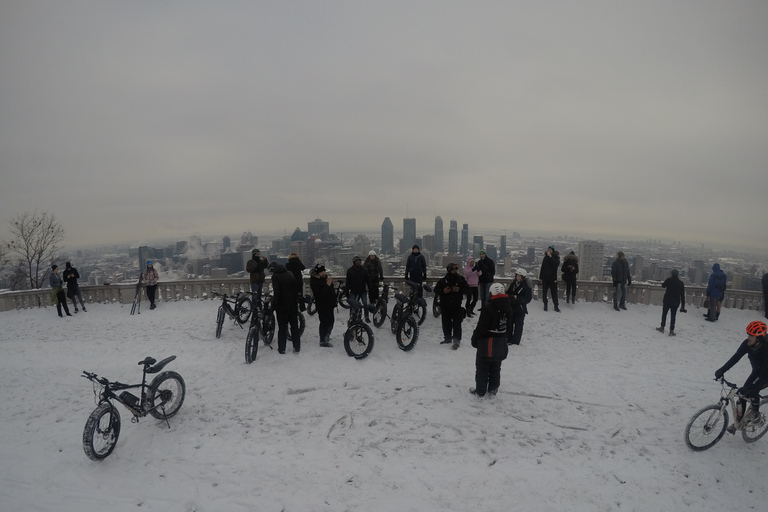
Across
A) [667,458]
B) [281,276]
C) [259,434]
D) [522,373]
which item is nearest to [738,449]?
[667,458]

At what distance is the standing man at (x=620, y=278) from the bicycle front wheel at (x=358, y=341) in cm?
934

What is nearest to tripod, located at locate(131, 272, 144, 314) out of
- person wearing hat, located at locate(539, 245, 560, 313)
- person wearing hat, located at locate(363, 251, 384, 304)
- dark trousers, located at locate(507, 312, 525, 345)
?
person wearing hat, located at locate(363, 251, 384, 304)

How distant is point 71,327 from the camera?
33.9 feet

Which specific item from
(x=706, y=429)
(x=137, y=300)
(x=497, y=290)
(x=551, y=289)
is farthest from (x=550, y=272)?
(x=137, y=300)

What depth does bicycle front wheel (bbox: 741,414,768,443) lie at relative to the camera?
15.8ft

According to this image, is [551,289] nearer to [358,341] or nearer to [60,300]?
[358,341]

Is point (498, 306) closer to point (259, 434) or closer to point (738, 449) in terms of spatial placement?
point (738, 449)

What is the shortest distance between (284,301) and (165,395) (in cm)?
284

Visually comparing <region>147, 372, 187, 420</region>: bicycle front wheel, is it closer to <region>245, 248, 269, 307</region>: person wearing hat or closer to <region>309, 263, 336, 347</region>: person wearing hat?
<region>309, 263, 336, 347</region>: person wearing hat

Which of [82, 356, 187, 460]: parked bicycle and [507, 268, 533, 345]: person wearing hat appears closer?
[82, 356, 187, 460]: parked bicycle

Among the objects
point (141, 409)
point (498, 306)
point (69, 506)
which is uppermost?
point (498, 306)

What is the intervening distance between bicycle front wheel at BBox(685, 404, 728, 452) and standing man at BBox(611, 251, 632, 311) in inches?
303

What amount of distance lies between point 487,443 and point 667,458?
2394mm

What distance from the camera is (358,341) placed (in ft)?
25.4
